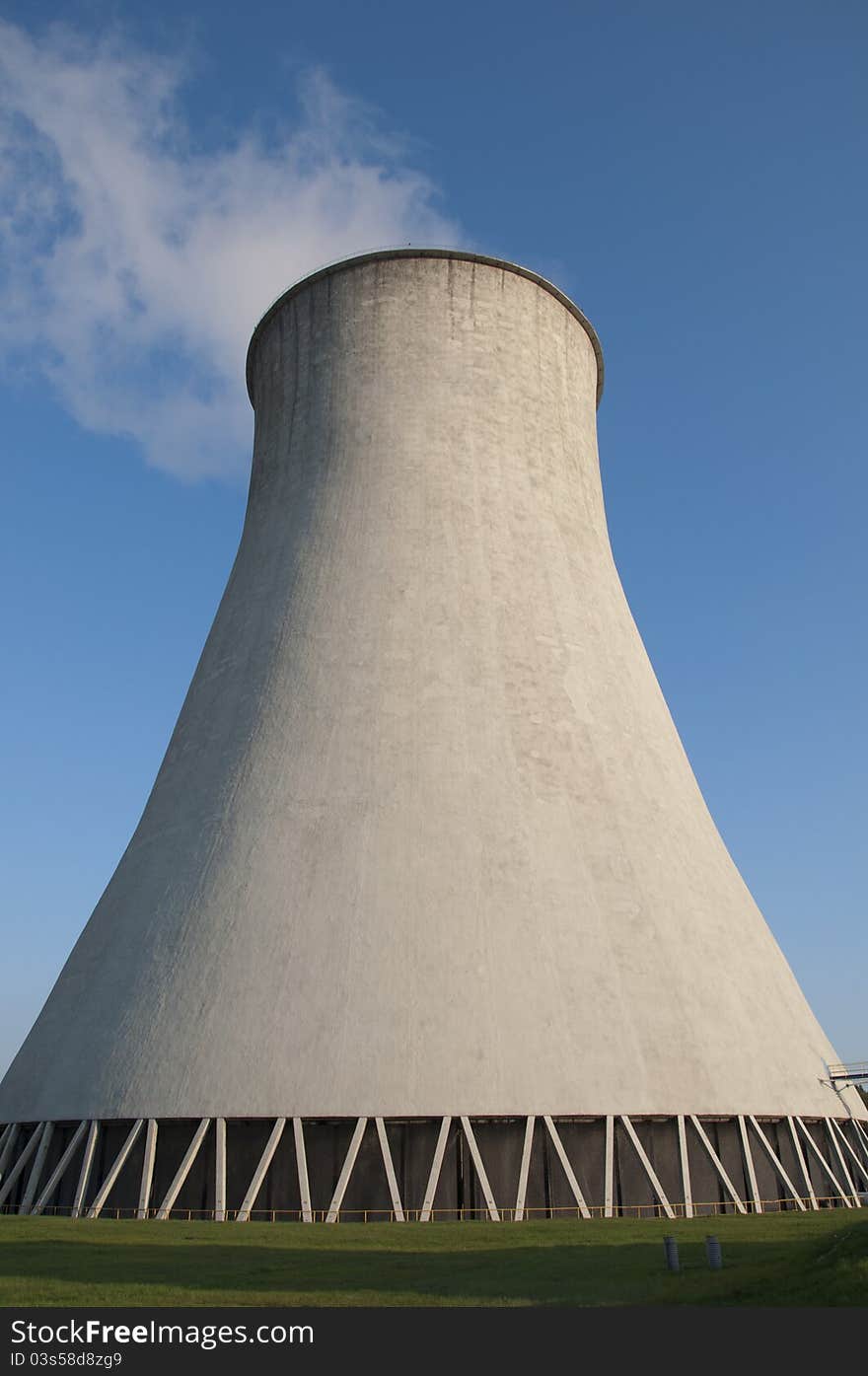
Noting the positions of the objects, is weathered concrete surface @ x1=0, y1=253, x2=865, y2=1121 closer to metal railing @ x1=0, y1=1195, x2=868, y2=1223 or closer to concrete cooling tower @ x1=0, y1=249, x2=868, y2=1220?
concrete cooling tower @ x1=0, y1=249, x2=868, y2=1220

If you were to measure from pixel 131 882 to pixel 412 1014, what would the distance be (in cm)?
607

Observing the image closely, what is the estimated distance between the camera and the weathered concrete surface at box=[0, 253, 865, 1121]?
15.4m

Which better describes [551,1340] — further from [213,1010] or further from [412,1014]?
[213,1010]

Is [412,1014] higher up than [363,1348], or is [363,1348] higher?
[412,1014]

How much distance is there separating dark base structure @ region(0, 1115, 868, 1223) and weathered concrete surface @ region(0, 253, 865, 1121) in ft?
1.18

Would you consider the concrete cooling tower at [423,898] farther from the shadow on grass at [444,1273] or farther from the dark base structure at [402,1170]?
the shadow on grass at [444,1273]

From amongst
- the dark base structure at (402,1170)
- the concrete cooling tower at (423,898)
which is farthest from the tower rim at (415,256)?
the dark base structure at (402,1170)

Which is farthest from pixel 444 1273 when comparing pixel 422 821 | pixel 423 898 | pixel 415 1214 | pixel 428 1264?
pixel 422 821

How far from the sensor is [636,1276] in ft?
30.2

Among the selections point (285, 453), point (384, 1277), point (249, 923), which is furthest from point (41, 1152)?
point (285, 453)

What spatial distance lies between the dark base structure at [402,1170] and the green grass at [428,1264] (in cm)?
68

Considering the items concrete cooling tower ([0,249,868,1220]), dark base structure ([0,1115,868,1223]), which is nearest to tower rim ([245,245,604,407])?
concrete cooling tower ([0,249,868,1220])

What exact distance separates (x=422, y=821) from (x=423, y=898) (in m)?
1.30

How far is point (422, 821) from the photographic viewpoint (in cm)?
1705
